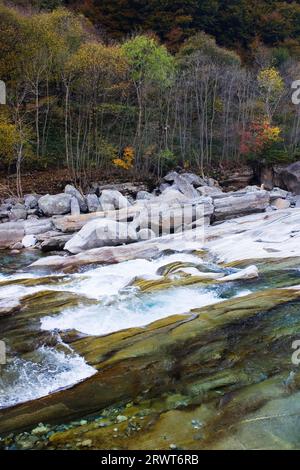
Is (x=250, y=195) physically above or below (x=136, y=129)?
below

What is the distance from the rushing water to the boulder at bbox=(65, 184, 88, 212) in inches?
355

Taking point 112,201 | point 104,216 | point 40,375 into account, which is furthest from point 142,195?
point 40,375

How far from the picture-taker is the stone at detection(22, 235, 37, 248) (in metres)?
20.2

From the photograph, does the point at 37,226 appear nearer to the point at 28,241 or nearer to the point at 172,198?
the point at 28,241

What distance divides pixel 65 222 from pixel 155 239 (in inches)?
208

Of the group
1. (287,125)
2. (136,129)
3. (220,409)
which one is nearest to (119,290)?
(220,409)

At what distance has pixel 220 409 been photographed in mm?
6910

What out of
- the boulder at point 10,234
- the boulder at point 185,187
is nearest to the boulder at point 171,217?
the boulder at point 10,234

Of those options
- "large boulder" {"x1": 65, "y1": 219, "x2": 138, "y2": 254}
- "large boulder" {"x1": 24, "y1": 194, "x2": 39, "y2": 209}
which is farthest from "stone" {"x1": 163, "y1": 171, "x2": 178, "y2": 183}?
"large boulder" {"x1": 65, "y1": 219, "x2": 138, "y2": 254}

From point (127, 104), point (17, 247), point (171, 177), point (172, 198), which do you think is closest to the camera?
point (17, 247)

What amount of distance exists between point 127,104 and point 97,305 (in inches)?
1004

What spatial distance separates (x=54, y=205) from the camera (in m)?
24.1

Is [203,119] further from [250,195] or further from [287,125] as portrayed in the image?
[250,195]

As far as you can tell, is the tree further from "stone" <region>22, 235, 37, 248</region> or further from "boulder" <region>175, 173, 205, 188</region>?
"stone" <region>22, 235, 37, 248</region>
